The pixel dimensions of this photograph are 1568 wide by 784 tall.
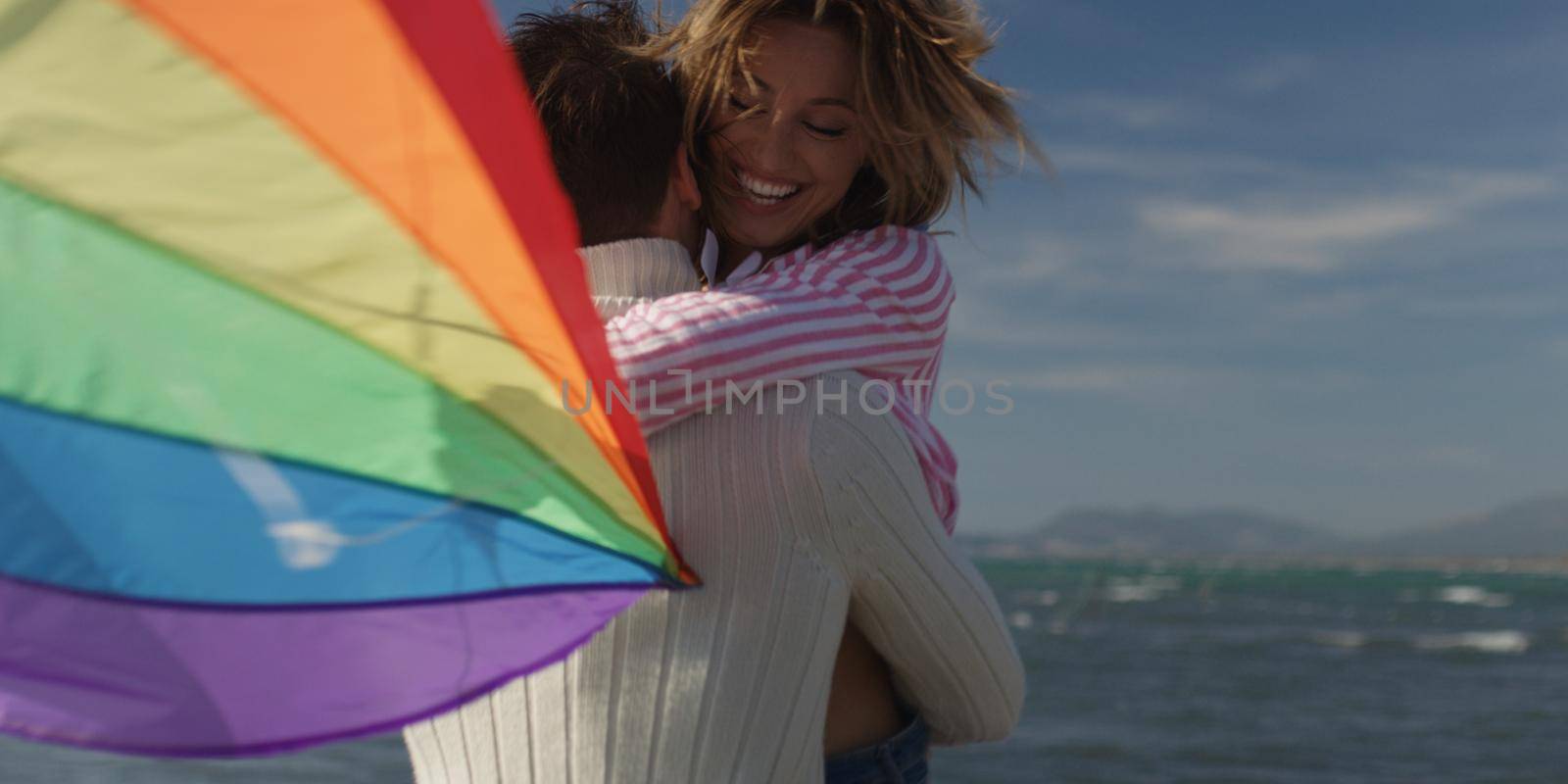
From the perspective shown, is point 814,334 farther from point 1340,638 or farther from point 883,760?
point 1340,638

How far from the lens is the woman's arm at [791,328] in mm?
1146

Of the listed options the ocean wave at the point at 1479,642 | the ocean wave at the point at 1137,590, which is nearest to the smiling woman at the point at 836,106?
the ocean wave at the point at 1479,642

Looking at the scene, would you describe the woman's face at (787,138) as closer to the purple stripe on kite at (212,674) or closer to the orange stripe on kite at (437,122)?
the orange stripe on kite at (437,122)

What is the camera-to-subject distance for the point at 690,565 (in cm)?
116

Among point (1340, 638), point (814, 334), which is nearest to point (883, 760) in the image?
point (814, 334)

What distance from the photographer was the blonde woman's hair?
164cm

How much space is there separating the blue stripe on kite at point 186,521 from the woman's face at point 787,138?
3.08ft

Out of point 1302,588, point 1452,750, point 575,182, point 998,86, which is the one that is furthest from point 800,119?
point 1302,588

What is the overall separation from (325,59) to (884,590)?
2.08 feet

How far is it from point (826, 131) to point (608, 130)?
0.44 meters

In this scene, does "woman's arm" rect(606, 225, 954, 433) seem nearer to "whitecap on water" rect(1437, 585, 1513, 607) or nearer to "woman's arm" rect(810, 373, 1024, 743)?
"woman's arm" rect(810, 373, 1024, 743)

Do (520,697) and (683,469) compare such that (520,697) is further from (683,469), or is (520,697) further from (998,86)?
(998,86)

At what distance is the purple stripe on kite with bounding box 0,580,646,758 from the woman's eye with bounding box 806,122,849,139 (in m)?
0.97

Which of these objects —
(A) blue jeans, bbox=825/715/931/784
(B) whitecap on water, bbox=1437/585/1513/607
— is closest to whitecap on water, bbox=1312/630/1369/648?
(B) whitecap on water, bbox=1437/585/1513/607
